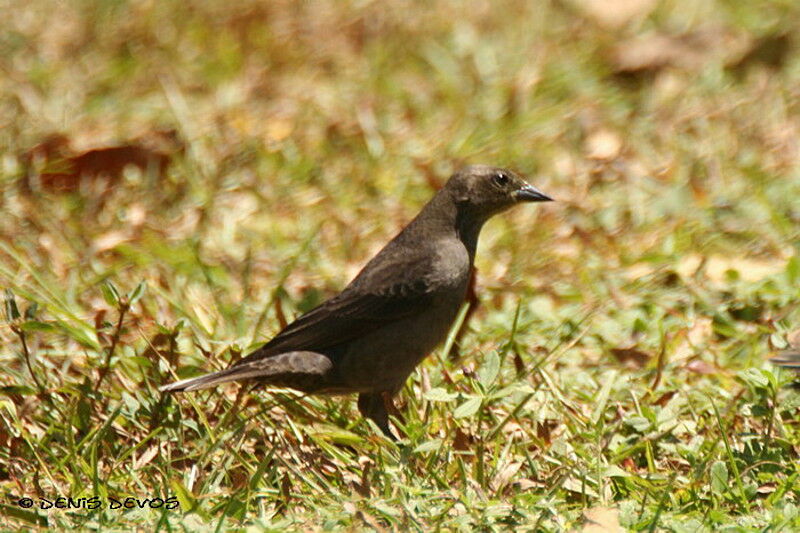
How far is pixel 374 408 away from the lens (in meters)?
4.48

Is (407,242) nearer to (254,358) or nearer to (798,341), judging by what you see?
(254,358)

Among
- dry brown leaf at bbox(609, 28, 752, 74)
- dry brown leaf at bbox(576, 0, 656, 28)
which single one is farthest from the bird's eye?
dry brown leaf at bbox(576, 0, 656, 28)

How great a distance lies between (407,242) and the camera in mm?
4816

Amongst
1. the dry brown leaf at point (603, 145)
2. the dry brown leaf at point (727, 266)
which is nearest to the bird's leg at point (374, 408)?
the dry brown leaf at point (727, 266)

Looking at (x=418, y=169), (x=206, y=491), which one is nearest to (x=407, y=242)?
(x=206, y=491)

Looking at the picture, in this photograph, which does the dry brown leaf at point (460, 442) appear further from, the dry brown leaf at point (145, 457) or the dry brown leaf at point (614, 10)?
the dry brown leaf at point (614, 10)

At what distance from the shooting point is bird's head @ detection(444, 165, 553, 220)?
489 cm

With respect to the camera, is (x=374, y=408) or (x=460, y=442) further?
(x=374, y=408)

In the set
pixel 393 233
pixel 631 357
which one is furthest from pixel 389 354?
pixel 393 233

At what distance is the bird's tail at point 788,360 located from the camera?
421 centimetres

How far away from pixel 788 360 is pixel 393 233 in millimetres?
2491

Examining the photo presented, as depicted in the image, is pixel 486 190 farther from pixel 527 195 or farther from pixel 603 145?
pixel 603 145

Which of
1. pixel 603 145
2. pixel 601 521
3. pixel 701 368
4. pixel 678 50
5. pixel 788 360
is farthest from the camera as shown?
pixel 678 50

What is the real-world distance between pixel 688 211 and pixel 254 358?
2.94 meters
